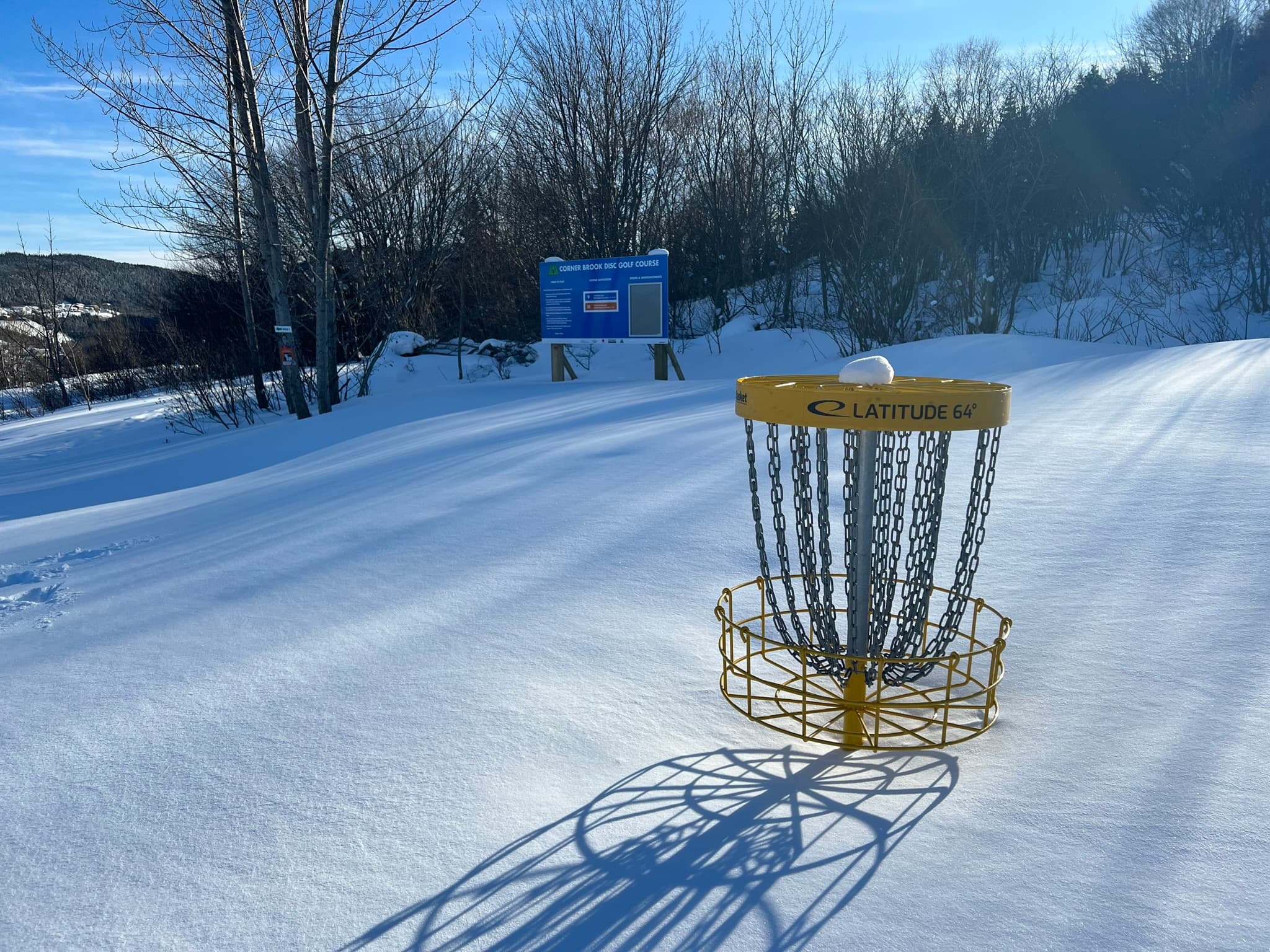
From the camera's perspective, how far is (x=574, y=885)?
1449 millimetres

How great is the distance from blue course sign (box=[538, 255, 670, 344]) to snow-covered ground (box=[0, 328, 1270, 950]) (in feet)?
21.4

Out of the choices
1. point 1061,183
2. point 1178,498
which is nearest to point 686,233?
point 1061,183

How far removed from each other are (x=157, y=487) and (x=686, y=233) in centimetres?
1386

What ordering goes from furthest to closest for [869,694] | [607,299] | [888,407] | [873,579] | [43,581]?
[607,299], [43,581], [869,694], [873,579], [888,407]

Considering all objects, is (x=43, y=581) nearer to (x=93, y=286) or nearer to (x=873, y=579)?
(x=873, y=579)

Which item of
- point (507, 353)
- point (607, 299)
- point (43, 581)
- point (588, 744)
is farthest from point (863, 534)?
point (507, 353)

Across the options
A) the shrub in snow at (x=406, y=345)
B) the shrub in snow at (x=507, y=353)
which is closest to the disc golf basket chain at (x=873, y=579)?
the shrub in snow at (x=507, y=353)

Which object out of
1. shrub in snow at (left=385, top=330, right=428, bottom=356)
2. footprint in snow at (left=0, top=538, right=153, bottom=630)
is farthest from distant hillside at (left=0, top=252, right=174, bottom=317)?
footprint in snow at (left=0, top=538, right=153, bottom=630)

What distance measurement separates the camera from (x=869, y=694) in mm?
2365

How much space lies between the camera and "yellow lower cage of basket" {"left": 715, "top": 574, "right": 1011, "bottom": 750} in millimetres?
1940

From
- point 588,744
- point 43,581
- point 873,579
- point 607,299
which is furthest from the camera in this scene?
point 607,299

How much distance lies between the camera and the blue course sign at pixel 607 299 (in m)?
10.1

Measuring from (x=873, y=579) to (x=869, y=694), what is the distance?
412 mm

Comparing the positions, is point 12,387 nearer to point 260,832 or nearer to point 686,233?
point 686,233
